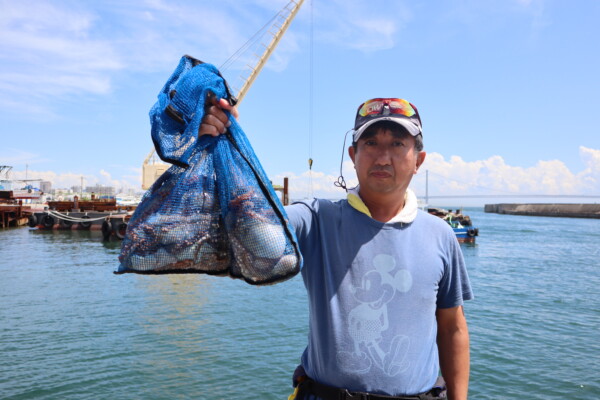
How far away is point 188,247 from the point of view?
5.20 ft

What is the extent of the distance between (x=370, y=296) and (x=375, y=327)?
12 centimetres

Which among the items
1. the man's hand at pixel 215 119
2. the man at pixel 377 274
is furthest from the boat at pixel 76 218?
the man's hand at pixel 215 119

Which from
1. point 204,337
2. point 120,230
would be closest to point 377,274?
point 204,337

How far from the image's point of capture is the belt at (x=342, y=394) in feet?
5.77

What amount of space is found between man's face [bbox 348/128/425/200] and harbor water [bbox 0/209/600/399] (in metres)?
5.96

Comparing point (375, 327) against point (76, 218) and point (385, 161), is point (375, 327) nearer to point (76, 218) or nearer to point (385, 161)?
point (385, 161)

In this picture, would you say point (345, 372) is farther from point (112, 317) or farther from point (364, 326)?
point (112, 317)

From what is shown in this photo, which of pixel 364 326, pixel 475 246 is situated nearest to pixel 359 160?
pixel 364 326

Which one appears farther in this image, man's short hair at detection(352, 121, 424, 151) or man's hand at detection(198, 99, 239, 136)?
man's short hair at detection(352, 121, 424, 151)

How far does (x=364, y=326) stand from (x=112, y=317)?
10.8m

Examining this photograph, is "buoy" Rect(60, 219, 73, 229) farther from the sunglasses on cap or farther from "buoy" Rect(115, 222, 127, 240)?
the sunglasses on cap

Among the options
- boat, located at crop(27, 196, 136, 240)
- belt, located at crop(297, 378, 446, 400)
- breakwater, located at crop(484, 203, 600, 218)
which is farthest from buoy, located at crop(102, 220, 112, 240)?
breakwater, located at crop(484, 203, 600, 218)

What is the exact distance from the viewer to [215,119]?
5.38 ft

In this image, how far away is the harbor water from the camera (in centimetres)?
739
